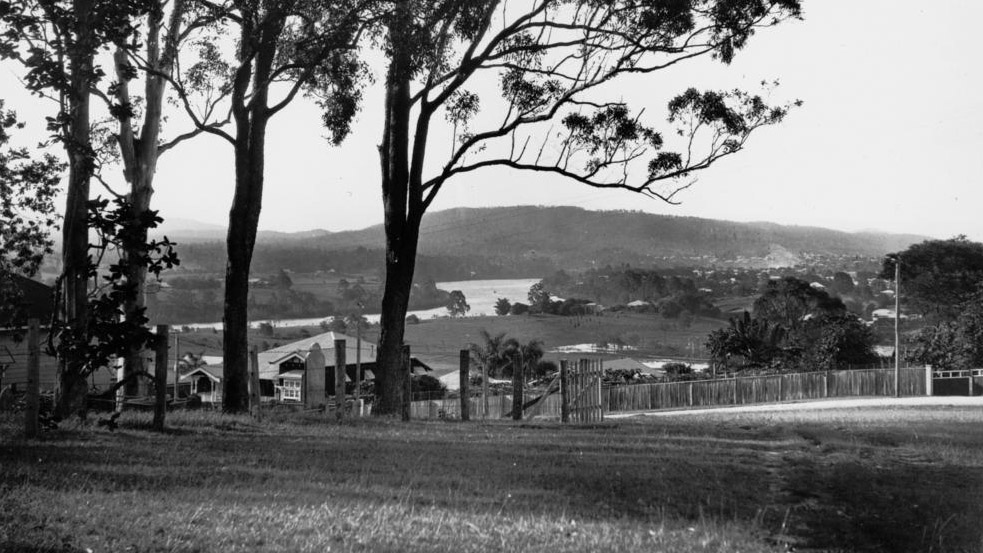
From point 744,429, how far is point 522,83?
33.0 ft

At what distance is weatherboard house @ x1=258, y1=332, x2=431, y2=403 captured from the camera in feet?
166

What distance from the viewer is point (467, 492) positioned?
1059cm

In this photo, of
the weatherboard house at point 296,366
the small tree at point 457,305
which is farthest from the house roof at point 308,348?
the small tree at point 457,305

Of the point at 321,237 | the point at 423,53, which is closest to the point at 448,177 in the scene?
the point at 423,53

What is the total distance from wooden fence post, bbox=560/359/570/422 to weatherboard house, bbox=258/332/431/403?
2467 cm

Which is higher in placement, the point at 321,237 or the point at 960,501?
the point at 321,237

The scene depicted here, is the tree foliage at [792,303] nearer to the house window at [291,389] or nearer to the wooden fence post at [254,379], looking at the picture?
the house window at [291,389]

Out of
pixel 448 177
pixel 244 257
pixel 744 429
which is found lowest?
pixel 744 429

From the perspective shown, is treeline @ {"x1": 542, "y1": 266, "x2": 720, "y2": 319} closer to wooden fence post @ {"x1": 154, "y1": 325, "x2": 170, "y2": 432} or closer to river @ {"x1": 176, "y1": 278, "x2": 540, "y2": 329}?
river @ {"x1": 176, "y1": 278, "x2": 540, "y2": 329}

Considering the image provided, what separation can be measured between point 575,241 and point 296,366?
294 feet

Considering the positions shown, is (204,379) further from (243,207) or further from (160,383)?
(160,383)

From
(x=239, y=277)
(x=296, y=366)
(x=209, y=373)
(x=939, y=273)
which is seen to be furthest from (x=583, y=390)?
(x=939, y=273)

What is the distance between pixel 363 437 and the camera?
1677 cm

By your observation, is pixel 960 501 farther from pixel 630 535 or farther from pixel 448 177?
pixel 448 177
